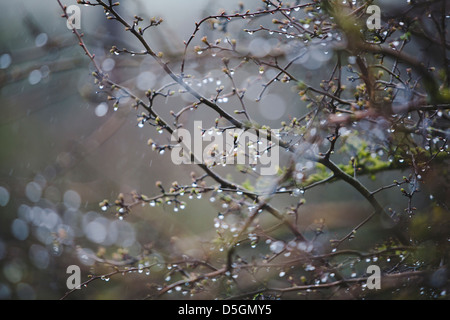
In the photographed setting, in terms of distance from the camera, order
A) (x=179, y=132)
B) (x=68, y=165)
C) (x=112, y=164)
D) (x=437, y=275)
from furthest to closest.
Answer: (x=112, y=164) < (x=68, y=165) < (x=179, y=132) < (x=437, y=275)

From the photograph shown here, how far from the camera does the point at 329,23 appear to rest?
179 cm

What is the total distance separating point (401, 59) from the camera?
1614mm

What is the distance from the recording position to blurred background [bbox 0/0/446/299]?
2.91 metres

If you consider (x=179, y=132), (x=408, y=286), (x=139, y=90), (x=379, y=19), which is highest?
(x=139, y=90)

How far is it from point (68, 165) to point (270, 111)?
2717mm

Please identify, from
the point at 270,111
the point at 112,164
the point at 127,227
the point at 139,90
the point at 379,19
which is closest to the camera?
the point at 379,19

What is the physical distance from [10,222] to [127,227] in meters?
2.12

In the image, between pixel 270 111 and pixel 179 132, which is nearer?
pixel 179 132

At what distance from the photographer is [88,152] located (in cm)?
354

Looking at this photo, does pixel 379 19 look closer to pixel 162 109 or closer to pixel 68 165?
pixel 68 165

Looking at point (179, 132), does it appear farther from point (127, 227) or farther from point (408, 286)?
point (127, 227)

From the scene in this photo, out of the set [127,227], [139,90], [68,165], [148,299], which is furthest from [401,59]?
[127,227]

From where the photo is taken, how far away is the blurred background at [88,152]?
2906mm

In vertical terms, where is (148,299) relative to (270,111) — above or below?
below
